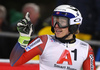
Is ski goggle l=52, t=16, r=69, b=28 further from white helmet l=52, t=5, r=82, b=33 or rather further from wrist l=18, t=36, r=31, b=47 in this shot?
wrist l=18, t=36, r=31, b=47

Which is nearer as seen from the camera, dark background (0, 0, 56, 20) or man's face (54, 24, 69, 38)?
man's face (54, 24, 69, 38)

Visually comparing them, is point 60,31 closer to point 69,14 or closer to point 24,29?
point 69,14

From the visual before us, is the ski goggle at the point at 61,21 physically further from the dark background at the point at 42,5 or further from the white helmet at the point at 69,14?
the dark background at the point at 42,5

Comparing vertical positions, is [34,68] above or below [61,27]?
below

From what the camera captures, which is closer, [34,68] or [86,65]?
[86,65]

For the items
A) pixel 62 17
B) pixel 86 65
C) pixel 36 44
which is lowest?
pixel 86 65

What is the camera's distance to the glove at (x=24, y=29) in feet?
13.2

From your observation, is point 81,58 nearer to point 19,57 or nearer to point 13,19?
point 19,57

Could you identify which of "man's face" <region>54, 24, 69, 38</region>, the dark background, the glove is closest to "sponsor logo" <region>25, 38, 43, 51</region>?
the glove

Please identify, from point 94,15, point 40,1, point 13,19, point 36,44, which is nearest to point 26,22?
point 36,44

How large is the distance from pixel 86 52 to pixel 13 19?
4112mm

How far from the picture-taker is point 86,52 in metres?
4.55

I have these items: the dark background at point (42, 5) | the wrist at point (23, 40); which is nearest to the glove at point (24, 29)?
the wrist at point (23, 40)

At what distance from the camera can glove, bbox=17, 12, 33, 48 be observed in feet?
13.2
